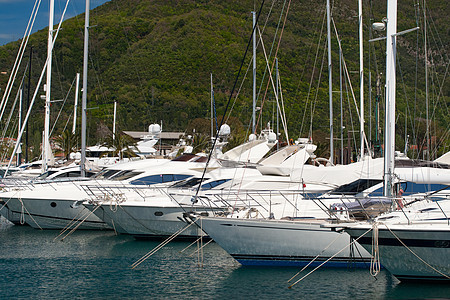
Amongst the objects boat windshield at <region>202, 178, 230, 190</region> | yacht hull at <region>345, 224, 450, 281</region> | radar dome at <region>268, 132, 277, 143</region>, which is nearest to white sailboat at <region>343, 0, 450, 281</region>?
yacht hull at <region>345, 224, 450, 281</region>

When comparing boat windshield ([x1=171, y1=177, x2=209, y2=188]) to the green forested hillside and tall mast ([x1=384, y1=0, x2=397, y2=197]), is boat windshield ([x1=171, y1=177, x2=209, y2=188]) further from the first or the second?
the green forested hillside

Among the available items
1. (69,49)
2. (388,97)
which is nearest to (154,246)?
(388,97)

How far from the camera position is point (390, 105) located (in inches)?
616

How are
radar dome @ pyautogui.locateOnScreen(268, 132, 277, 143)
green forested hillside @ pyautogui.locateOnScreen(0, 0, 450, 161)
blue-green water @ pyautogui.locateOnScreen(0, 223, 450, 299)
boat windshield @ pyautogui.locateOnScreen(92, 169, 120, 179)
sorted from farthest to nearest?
green forested hillside @ pyautogui.locateOnScreen(0, 0, 450, 161), radar dome @ pyautogui.locateOnScreen(268, 132, 277, 143), boat windshield @ pyautogui.locateOnScreen(92, 169, 120, 179), blue-green water @ pyautogui.locateOnScreen(0, 223, 450, 299)

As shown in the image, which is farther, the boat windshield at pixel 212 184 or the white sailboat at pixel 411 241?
the boat windshield at pixel 212 184

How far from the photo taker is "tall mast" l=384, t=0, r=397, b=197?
15.2 metres

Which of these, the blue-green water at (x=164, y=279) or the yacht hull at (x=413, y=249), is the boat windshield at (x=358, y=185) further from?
the yacht hull at (x=413, y=249)

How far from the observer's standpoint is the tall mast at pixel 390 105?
49.8 feet

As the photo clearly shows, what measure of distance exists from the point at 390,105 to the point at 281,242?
14.8ft

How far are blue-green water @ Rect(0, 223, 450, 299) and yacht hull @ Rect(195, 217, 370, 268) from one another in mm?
311

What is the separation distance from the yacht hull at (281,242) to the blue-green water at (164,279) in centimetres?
31

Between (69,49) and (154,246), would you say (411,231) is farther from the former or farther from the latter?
(69,49)

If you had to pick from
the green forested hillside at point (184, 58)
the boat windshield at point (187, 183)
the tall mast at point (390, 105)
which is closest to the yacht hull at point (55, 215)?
the boat windshield at point (187, 183)

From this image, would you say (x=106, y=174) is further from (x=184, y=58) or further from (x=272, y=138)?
(x=184, y=58)
